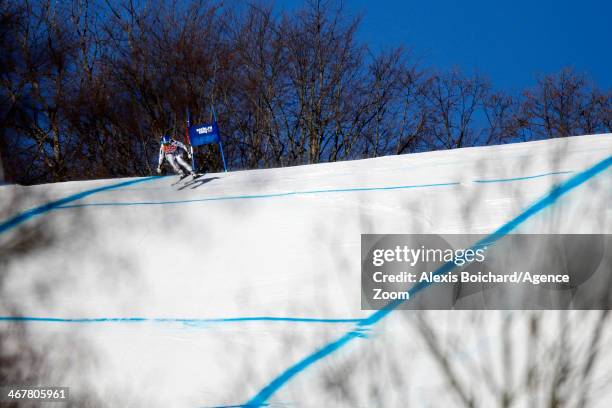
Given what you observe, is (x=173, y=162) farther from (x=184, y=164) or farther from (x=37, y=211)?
(x=37, y=211)

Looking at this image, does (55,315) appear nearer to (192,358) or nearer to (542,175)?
(192,358)

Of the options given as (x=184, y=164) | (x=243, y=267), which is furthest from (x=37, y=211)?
(x=243, y=267)

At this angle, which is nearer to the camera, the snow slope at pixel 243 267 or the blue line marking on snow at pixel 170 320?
the snow slope at pixel 243 267

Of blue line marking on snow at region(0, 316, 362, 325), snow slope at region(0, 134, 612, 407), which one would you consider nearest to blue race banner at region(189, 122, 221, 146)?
snow slope at region(0, 134, 612, 407)

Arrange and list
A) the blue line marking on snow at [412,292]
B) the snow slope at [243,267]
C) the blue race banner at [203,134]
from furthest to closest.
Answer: the blue race banner at [203,134] < the snow slope at [243,267] < the blue line marking on snow at [412,292]

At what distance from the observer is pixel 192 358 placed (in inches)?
182

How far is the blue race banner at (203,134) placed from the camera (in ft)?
27.6

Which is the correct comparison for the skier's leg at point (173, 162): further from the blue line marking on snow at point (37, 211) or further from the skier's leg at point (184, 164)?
the blue line marking on snow at point (37, 211)

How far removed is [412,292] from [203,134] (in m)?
5.00

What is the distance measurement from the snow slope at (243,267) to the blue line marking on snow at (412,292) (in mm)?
45

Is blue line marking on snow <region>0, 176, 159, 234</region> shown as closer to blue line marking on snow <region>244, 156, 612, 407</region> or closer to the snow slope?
the snow slope

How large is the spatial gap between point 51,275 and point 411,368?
3567 millimetres

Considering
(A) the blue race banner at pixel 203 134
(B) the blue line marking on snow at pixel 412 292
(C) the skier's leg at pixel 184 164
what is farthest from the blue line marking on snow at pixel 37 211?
(B) the blue line marking on snow at pixel 412 292

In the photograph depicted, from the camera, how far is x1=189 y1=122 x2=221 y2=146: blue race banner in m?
8.42
